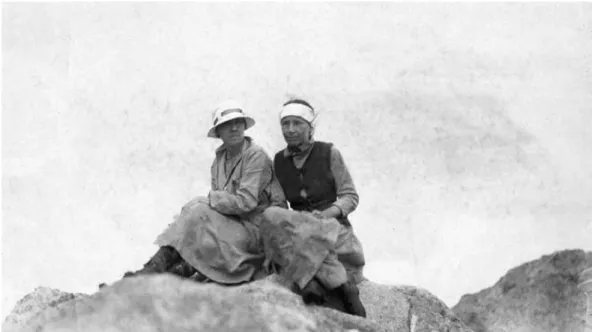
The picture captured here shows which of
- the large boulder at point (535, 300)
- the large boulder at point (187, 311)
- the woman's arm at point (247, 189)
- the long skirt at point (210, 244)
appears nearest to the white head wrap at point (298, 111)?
the woman's arm at point (247, 189)

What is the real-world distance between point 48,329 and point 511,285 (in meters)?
10.0

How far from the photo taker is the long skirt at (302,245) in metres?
8.38

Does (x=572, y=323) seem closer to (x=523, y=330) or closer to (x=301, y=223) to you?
(x=523, y=330)

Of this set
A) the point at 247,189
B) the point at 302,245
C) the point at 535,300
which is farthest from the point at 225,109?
the point at 535,300

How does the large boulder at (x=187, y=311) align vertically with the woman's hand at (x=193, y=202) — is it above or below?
below

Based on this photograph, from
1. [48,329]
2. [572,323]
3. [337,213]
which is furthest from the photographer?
[572,323]

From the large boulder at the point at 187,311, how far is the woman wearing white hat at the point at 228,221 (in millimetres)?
280

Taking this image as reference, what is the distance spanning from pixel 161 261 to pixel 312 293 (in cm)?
128

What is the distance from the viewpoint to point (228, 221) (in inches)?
343

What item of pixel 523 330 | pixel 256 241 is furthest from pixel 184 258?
pixel 523 330

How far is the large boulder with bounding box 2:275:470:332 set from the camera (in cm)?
755

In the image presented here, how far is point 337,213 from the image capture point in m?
8.75

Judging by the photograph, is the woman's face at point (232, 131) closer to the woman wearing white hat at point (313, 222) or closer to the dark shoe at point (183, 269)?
the woman wearing white hat at point (313, 222)

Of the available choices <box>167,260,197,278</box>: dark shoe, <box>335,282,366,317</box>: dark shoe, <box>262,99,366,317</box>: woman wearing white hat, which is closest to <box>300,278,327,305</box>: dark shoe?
<box>262,99,366,317</box>: woman wearing white hat
